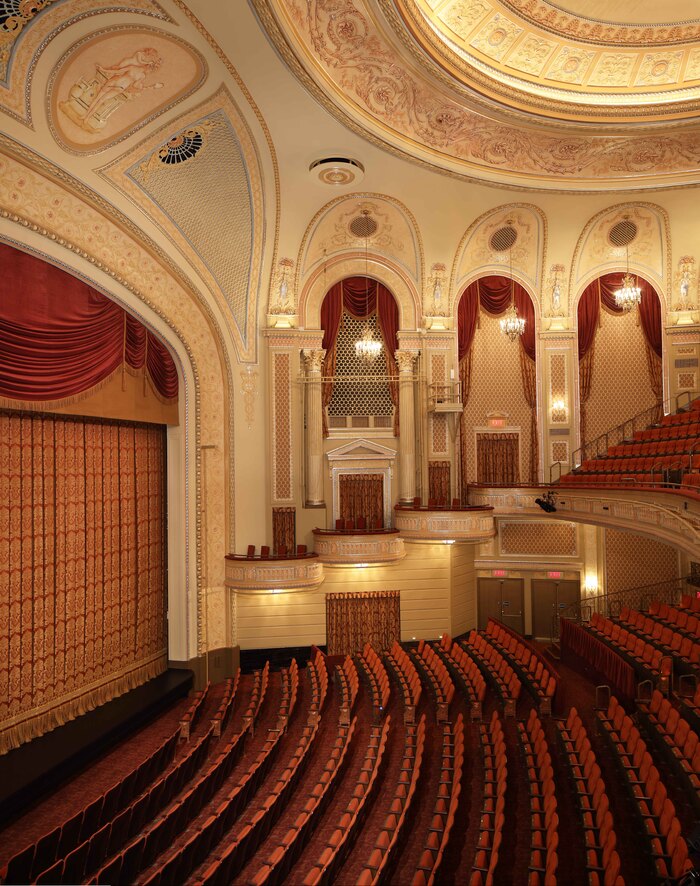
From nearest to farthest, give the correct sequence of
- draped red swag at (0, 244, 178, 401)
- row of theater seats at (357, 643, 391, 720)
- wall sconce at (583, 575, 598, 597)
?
draped red swag at (0, 244, 178, 401) < row of theater seats at (357, 643, 391, 720) < wall sconce at (583, 575, 598, 597)

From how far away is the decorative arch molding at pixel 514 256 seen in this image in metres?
11.9

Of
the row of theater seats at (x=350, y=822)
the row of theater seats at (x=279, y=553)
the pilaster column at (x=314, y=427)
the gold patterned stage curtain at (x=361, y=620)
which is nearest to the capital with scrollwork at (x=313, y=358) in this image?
the pilaster column at (x=314, y=427)

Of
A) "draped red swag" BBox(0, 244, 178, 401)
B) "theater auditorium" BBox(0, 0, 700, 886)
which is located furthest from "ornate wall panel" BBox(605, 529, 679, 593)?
"draped red swag" BBox(0, 244, 178, 401)

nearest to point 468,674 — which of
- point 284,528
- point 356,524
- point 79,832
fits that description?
point 356,524

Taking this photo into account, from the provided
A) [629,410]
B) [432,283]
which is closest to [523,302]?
[432,283]

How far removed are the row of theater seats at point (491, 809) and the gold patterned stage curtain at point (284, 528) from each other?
508 cm

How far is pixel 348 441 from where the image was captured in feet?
40.1

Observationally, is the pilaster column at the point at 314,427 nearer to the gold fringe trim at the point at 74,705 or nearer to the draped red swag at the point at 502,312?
the draped red swag at the point at 502,312

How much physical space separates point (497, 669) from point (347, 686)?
2.16 meters

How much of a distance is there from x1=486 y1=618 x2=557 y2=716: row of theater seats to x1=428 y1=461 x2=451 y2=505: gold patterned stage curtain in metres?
2.59

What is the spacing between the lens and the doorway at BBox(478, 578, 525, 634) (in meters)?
12.7

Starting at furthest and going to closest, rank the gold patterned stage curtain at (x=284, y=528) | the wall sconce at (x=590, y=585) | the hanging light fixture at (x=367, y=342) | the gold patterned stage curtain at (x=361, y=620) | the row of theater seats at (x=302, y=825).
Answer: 1. the wall sconce at (x=590, y=585)
2. the gold patterned stage curtain at (x=361, y=620)
3. the gold patterned stage curtain at (x=284, y=528)
4. the hanging light fixture at (x=367, y=342)
5. the row of theater seats at (x=302, y=825)

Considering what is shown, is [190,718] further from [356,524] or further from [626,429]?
[626,429]

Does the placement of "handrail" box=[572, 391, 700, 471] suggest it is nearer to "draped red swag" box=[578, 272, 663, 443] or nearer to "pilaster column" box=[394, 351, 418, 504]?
"draped red swag" box=[578, 272, 663, 443]
